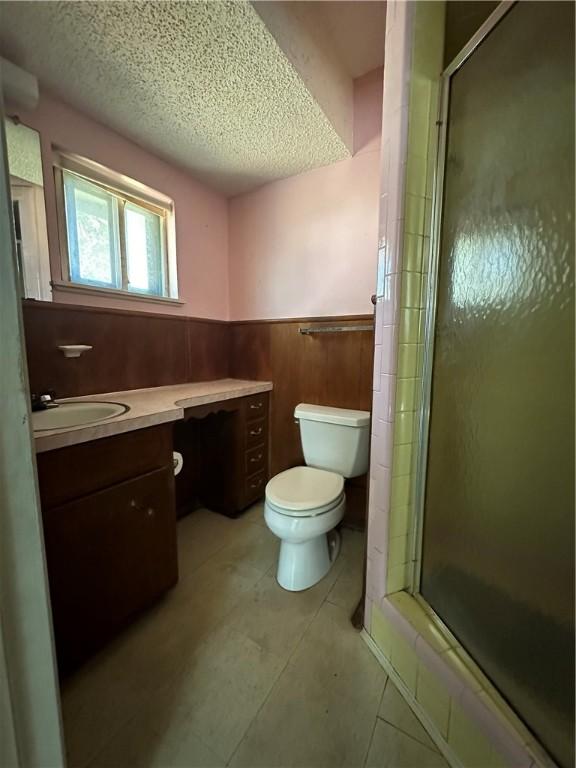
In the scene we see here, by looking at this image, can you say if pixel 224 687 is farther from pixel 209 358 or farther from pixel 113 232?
pixel 113 232

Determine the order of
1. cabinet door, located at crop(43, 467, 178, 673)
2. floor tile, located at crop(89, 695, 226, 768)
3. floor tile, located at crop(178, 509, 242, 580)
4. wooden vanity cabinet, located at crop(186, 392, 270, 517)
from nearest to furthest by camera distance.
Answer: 1. floor tile, located at crop(89, 695, 226, 768)
2. cabinet door, located at crop(43, 467, 178, 673)
3. floor tile, located at crop(178, 509, 242, 580)
4. wooden vanity cabinet, located at crop(186, 392, 270, 517)

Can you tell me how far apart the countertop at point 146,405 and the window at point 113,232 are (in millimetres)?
578

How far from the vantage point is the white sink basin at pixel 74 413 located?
1.22 m

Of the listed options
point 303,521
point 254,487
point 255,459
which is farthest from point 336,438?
point 254,487

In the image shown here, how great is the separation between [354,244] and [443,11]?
0.96m

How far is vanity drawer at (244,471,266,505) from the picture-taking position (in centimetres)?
198

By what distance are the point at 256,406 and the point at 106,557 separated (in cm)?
114

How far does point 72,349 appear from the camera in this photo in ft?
4.56

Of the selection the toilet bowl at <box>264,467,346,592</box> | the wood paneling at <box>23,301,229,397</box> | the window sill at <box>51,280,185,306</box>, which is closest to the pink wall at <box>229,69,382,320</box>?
the wood paneling at <box>23,301,229,397</box>

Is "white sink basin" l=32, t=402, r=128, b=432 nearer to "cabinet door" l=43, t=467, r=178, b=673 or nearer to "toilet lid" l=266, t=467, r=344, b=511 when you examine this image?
"cabinet door" l=43, t=467, r=178, b=673

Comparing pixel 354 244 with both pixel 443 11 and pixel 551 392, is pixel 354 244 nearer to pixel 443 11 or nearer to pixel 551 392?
pixel 443 11

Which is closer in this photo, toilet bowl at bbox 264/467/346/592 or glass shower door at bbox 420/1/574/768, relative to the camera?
glass shower door at bbox 420/1/574/768

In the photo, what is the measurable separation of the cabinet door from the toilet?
47 cm

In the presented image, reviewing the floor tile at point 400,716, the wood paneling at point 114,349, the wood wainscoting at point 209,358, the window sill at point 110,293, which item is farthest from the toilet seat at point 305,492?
the window sill at point 110,293
